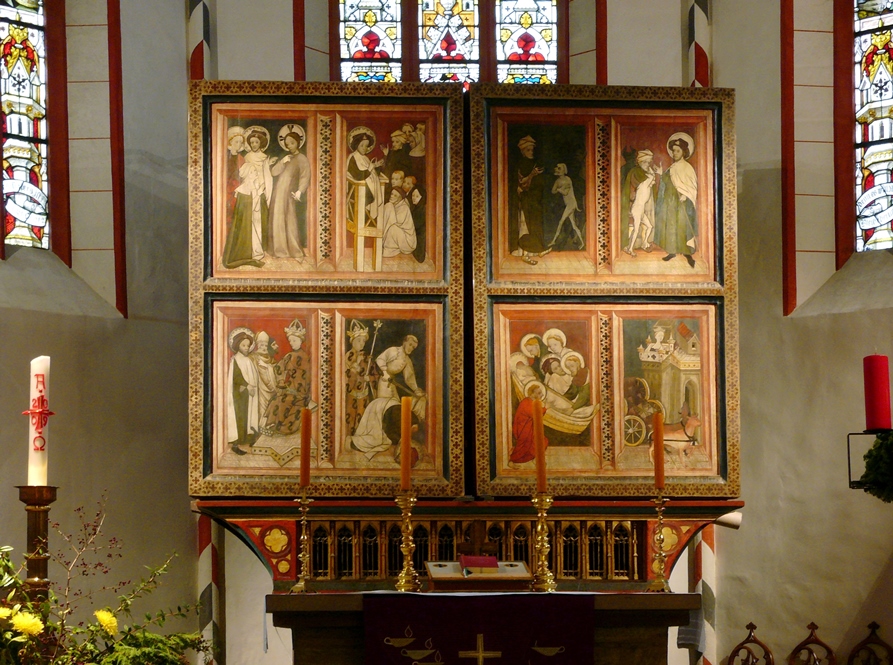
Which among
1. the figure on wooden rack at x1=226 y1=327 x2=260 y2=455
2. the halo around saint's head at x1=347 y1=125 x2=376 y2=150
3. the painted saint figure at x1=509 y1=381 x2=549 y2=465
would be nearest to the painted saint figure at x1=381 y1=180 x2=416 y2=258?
the halo around saint's head at x1=347 y1=125 x2=376 y2=150

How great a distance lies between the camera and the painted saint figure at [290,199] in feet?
26.6

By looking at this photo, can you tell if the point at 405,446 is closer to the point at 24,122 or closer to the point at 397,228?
the point at 397,228

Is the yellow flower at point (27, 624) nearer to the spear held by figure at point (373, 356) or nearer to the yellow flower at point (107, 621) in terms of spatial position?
the yellow flower at point (107, 621)

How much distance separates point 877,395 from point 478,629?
237cm

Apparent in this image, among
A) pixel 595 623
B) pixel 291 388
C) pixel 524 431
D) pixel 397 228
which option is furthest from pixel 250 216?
pixel 595 623

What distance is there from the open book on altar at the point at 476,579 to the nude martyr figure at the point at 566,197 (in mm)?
2255

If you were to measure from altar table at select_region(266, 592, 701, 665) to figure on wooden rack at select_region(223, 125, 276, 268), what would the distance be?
2.24 metres

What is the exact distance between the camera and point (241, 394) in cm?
800

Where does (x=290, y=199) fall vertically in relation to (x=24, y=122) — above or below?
below

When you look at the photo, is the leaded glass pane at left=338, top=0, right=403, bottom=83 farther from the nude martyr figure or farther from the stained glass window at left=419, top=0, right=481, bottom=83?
the nude martyr figure

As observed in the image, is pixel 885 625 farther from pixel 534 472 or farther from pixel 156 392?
pixel 156 392

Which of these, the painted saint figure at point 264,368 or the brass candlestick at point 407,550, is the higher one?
the painted saint figure at point 264,368

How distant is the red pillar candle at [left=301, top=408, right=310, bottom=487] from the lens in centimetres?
699

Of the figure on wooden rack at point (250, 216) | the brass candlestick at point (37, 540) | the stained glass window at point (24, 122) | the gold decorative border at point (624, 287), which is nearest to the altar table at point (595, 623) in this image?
the brass candlestick at point (37, 540)
